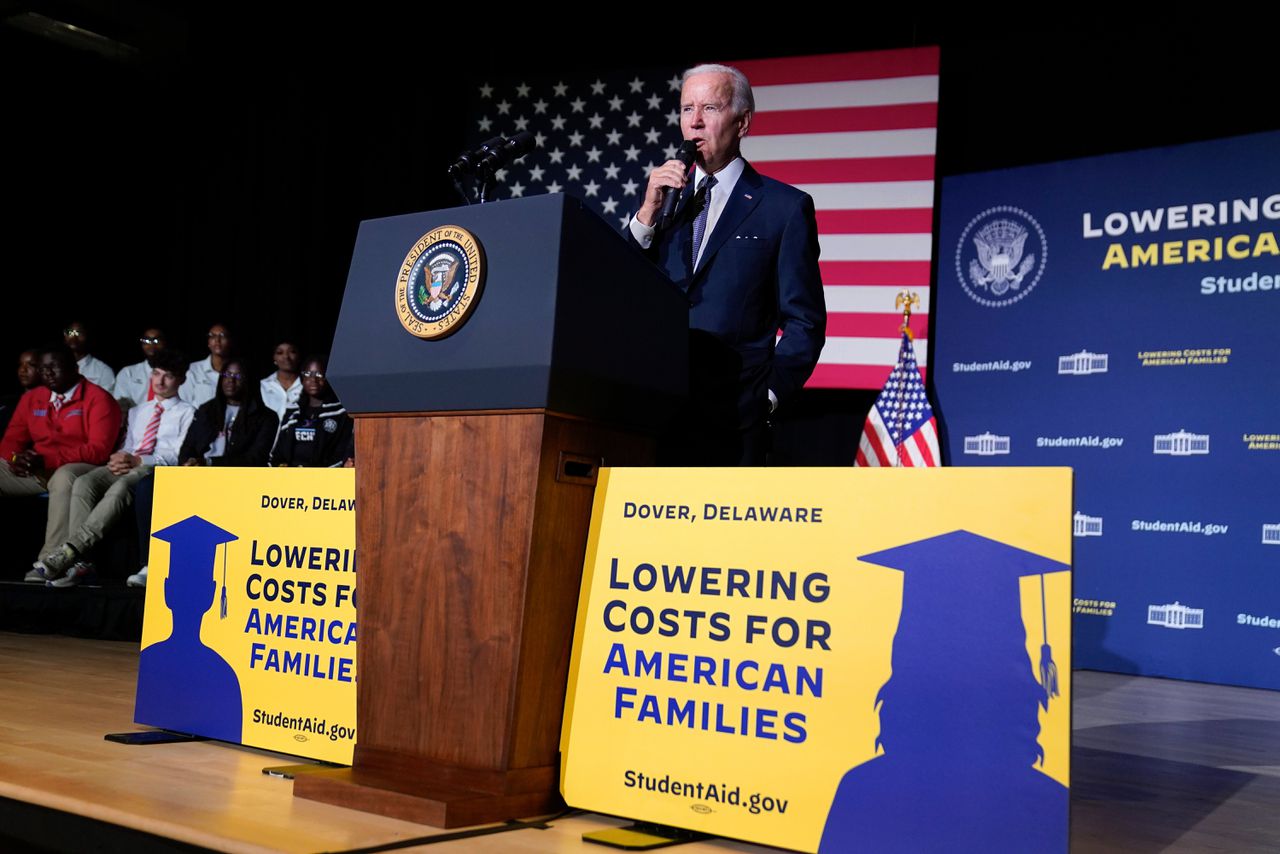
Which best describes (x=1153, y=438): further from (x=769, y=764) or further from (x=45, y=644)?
(x=45, y=644)

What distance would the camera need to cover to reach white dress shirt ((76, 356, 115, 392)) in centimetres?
627

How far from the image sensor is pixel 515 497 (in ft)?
4.48

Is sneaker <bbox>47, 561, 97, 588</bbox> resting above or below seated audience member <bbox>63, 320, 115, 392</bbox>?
below

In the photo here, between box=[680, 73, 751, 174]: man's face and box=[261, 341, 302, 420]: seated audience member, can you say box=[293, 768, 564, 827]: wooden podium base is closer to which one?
box=[680, 73, 751, 174]: man's face

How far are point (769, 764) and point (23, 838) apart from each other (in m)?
1.01

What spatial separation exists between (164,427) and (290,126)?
6.87 feet

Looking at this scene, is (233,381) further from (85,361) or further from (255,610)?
(255,610)

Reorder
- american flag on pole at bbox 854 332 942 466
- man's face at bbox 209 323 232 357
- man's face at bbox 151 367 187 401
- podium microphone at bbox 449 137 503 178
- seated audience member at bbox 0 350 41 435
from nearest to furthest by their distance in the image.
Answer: podium microphone at bbox 449 137 503 178 → american flag on pole at bbox 854 332 942 466 → man's face at bbox 151 367 187 401 → man's face at bbox 209 323 232 357 → seated audience member at bbox 0 350 41 435

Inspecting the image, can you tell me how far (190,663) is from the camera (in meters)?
1.97

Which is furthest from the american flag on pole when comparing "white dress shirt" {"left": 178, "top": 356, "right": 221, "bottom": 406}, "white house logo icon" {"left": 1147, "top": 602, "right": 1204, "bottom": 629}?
"white dress shirt" {"left": 178, "top": 356, "right": 221, "bottom": 406}

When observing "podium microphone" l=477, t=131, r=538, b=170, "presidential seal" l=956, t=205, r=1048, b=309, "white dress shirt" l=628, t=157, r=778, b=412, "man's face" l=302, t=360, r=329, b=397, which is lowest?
"podium microphone" l=477, t=131, r=538, b=170

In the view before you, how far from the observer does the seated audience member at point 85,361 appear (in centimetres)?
625

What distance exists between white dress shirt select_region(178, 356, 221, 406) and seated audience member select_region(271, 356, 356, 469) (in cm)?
79

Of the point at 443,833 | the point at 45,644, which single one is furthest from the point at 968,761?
the point at 45,644
